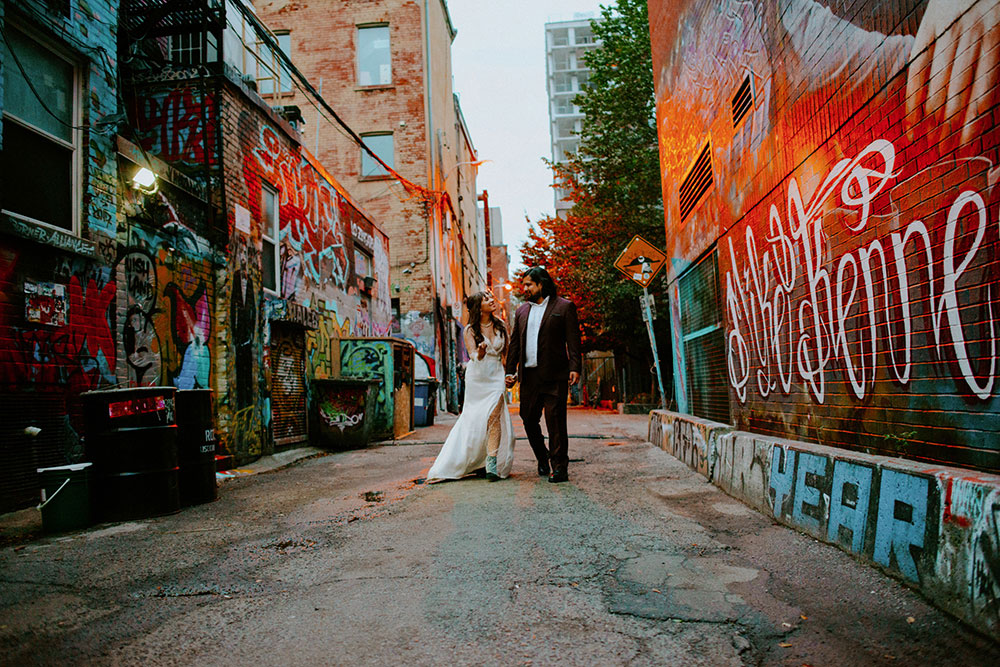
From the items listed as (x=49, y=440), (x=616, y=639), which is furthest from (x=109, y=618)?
(x=49, y=440)

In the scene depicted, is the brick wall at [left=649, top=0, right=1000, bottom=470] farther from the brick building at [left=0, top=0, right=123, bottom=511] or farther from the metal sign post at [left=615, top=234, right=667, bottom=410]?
the brick building at [left=0, top=0, right=123, bottom=511]

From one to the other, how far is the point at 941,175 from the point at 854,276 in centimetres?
94

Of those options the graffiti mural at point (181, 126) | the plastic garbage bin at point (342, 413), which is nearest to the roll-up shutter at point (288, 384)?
the plastic garbage bin at point (342, 413)

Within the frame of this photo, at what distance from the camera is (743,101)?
6.04 metres

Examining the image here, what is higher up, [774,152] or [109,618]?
[774,152]

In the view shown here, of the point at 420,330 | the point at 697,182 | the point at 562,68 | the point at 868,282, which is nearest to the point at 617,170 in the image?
the point at 420,330

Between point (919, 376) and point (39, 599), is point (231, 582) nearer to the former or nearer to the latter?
point (39, 599)

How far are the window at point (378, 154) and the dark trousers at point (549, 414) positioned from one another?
16.2 meters

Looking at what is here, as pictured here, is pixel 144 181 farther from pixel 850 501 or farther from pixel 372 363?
pixel 850 501

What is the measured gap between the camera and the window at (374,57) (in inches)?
836

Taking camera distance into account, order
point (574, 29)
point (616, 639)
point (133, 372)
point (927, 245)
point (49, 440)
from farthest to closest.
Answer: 1. point (574, 29)
2. point (133, 372)
3. point (49, 440)
4. point (927, 245)
5. point (616, 639)

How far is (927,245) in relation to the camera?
3047 mm

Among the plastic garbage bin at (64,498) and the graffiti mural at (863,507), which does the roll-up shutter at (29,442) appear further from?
the graffiti mural at (863,507)

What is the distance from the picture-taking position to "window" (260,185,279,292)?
31.6ft
